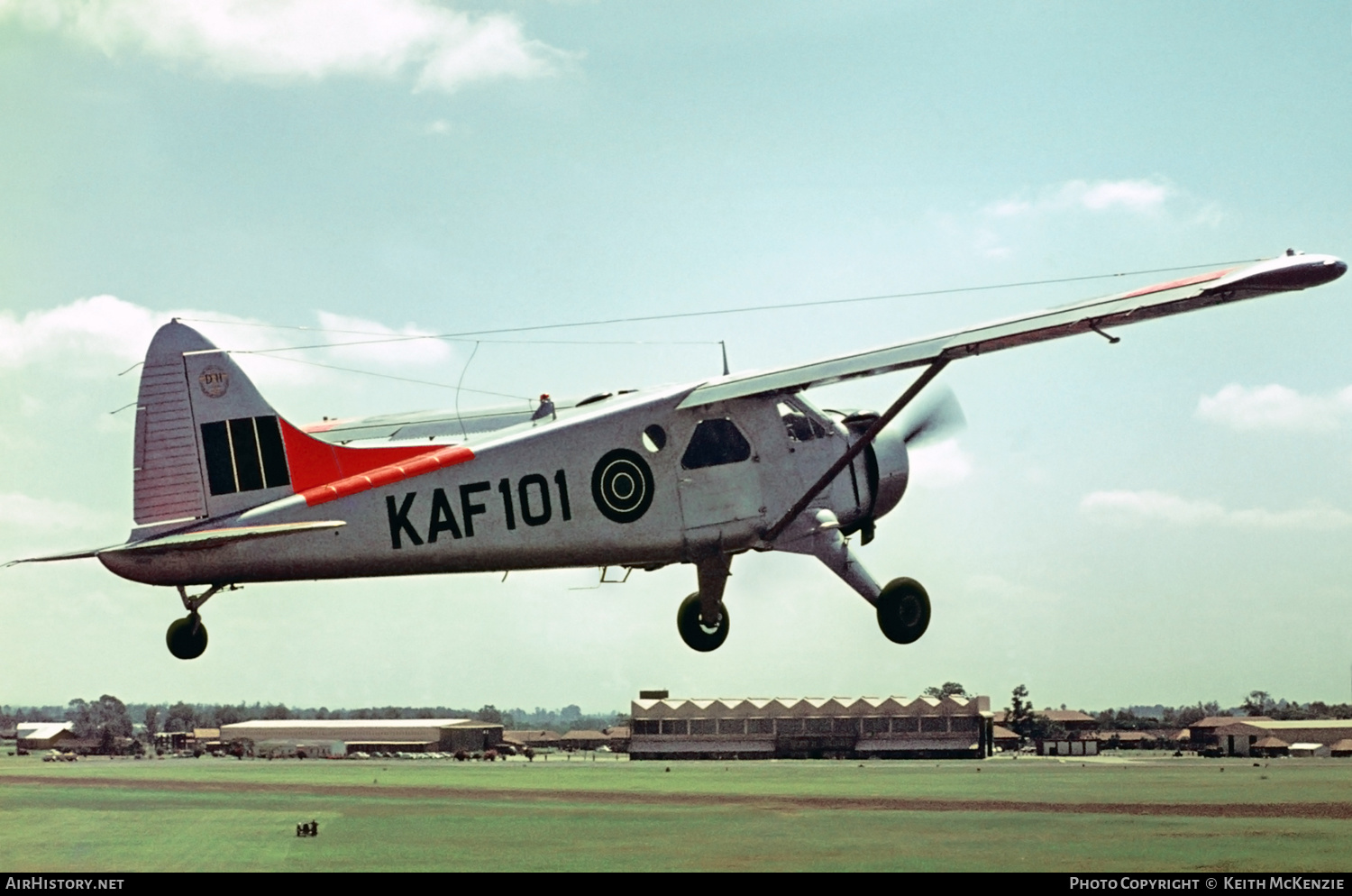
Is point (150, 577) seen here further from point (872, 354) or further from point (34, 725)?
point (34, 725)

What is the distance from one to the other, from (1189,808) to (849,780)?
19.9 m

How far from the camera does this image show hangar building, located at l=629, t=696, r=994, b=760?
351ft

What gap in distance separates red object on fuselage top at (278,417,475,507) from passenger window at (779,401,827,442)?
235 inches

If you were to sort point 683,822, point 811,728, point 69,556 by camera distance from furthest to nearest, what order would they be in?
1. point 811,728
2. point 683,822
3. point 69,556

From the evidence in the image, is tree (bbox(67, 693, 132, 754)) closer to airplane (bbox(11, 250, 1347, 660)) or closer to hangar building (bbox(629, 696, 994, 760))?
hangar building (bbox(629, 696, 994, 760))

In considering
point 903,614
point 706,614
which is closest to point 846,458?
point 903,614

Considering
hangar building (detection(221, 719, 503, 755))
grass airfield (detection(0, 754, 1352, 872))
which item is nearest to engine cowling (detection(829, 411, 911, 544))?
grass airfield (detection(0, 754, 1352, 872))

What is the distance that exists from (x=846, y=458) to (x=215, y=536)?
396 inches

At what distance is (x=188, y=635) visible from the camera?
15.2 metres

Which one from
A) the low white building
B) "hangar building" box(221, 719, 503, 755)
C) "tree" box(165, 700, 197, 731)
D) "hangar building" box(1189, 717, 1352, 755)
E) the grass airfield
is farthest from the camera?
"tree" box(165, 700, 197, 731)

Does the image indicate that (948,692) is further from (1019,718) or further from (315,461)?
(315,461)

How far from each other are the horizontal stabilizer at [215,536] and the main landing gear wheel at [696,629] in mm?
7708
